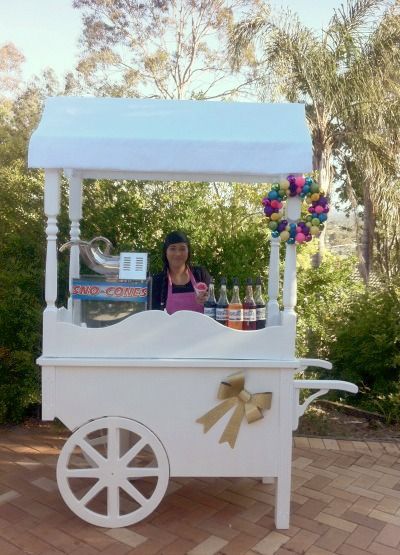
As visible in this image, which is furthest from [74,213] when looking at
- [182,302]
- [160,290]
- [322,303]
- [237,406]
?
[322,303]

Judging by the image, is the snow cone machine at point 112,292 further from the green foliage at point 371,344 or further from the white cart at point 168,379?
the green foliage at point 371,344

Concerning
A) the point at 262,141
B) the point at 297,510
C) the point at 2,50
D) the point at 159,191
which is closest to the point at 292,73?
the point at 159,191

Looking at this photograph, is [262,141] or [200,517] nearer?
[262,141]

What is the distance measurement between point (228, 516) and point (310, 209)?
165cm

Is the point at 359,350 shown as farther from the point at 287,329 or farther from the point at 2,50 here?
the point at 2,50

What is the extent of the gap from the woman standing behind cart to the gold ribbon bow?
0.85 meters

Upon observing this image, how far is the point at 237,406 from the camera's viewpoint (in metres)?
2.48

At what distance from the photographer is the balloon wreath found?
2.42m

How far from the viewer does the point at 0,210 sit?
13.8 ft

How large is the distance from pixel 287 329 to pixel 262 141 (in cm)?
90

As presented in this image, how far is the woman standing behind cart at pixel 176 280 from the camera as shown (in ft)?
10.7

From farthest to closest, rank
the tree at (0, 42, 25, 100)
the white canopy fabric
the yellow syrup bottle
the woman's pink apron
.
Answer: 1. the tree at (0, 42, 25, 100)
2. the woman's pink apron
3. the yellow syrup bottle
4. the white canopy fabric

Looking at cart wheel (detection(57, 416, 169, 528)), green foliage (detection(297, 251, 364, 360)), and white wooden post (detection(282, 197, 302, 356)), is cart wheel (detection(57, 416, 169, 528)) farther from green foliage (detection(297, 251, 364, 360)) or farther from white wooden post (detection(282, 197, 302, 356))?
green foliage (detection(297, 251, 364, 360))

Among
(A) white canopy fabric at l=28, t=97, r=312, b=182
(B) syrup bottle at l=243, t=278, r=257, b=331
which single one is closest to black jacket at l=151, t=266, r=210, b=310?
(B) syrup bottle at l=243, t=278, r=257, b=331
